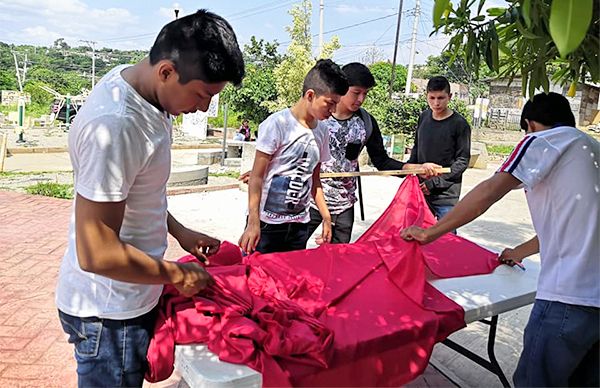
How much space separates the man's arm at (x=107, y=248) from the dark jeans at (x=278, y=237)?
1478mm

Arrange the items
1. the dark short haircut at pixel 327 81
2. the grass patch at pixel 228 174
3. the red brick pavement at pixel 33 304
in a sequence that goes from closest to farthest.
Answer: the dark short haircut at pixel 327 81 → the red brick pavement at pixel 33 304 → the grass patch at pixel 228 174

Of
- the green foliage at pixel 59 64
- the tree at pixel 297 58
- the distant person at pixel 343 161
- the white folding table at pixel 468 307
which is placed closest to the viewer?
the white folding table at pixel 468 307

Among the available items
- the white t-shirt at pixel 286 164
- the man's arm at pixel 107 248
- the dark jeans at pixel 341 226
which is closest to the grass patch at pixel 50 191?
the dark jeans at pixel 341 226

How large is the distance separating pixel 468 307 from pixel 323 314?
67cm

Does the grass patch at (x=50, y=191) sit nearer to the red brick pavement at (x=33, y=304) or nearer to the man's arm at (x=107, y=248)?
the red brick pavement at (x=33, y=304)

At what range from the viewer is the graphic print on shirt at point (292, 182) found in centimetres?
272

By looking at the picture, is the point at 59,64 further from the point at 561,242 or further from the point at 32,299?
the point at 561,242

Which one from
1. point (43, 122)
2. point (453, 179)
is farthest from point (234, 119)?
point (453, 179)

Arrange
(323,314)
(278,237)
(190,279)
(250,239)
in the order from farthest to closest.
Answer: (278,237) → (250,239) → (323,314) → (190,279)

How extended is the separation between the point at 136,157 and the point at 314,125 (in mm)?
1675

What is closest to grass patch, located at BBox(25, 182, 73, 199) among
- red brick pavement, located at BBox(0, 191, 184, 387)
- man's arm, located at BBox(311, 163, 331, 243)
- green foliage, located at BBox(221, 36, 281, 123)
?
red brick pavement, located at BBox(0, 191, 184, 387)

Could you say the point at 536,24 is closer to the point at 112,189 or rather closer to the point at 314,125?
the point at 112,189

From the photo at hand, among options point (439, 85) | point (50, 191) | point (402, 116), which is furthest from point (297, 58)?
point (439, 85)

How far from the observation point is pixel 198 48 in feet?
4.15
